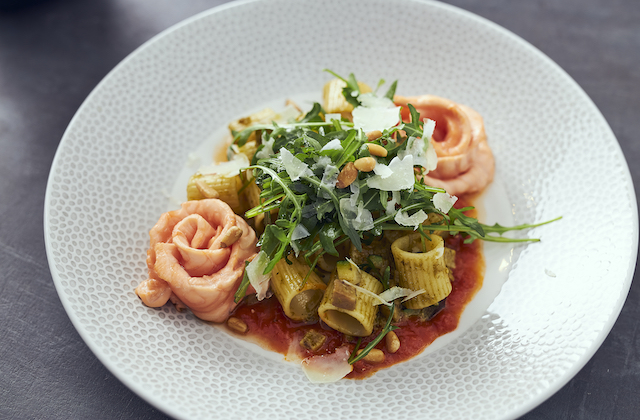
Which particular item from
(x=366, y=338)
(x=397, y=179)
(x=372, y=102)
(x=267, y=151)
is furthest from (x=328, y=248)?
(x=372, y=102)

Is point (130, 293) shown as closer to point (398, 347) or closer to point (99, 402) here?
point (99, 402)

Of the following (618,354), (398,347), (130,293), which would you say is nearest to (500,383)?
(398,347)

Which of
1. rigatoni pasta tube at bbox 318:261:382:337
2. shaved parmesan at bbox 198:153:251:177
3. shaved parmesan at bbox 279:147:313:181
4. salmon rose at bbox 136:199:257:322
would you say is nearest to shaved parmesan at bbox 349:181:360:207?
shaved parmesan at bbox 279:147:313:181

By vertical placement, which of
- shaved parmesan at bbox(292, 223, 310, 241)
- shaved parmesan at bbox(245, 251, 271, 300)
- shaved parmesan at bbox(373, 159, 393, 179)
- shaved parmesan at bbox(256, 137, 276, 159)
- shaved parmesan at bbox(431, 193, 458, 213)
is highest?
shaved parmesan at bbox(373, 159, 393, 179)

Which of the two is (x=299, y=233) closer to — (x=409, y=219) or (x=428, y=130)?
(x=409, y=219)

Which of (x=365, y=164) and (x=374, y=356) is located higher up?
(x=365, y=164)

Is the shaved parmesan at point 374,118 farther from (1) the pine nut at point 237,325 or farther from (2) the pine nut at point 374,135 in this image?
(1) the pine nut at point 237,325

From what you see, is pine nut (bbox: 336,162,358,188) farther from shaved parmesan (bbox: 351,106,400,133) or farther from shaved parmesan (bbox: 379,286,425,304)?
shaved parmesan (bbox: 379,286,425,304)
